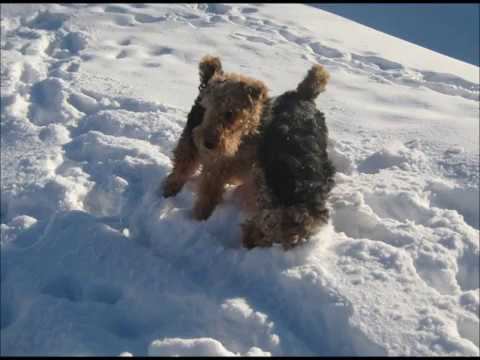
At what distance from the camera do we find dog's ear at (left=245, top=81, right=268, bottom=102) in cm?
281

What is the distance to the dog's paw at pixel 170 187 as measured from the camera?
11.0 ft

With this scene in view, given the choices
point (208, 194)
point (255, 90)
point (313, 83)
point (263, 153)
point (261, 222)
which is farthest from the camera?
point (313, 83)

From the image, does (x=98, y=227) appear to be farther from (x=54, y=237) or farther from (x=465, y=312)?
(x=465, y=312)

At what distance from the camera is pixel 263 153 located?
293cm

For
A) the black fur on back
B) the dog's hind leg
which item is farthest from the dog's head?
the dog's hind leg

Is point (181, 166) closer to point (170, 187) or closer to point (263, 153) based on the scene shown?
point (170, 187)

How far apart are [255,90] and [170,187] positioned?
1045mm

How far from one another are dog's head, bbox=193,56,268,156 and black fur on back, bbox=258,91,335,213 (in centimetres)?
19

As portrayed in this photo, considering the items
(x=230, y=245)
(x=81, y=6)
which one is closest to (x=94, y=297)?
(x=230, y=245)

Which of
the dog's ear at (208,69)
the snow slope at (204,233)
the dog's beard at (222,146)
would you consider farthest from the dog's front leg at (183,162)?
the dog's beard at (222,146)

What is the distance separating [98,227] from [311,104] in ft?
5.78

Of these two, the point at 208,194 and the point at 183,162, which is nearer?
the point at 208,194

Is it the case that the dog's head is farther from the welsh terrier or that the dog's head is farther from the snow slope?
the snow slope

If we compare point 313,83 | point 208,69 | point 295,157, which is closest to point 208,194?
point 295,157
